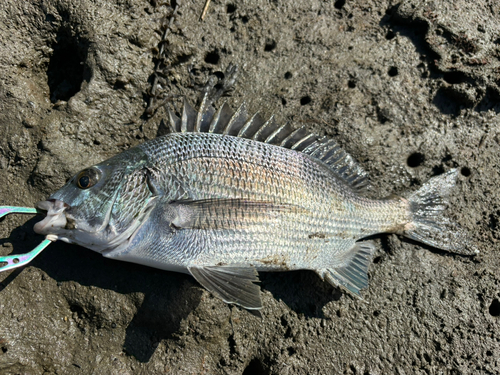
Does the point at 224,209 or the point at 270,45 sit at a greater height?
the point at 270,45

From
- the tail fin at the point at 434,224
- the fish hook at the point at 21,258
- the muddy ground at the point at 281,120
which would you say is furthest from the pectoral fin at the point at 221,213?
the tail fin at the point at 434,224

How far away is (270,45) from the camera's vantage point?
10.9ft

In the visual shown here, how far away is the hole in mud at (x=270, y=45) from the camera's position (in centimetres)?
331

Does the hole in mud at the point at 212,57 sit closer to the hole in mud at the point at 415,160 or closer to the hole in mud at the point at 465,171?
the hole in mud at the point at 415,160

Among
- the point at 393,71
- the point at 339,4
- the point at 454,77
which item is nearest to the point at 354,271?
the point at 393,71

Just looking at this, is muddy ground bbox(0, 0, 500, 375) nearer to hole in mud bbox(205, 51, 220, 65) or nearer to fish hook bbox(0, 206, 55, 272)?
hole in mud bbox(205, 51, 220, 65)

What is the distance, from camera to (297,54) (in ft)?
10.8

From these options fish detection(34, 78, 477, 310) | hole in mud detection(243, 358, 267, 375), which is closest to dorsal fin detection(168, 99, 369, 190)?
fish detection(34, 78, 477, 310)

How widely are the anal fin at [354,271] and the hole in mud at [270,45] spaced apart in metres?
2.08

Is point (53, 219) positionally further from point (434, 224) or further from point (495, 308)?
point (495, 308)

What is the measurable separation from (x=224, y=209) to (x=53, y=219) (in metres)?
1.18

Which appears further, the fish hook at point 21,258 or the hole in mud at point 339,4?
the hole in mud at point 339,4

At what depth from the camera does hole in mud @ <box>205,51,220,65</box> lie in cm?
326

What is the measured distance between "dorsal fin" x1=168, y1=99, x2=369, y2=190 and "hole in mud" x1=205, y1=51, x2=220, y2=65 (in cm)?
67
